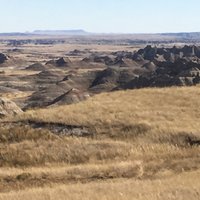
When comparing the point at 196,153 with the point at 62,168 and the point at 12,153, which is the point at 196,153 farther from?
the point at 12,153

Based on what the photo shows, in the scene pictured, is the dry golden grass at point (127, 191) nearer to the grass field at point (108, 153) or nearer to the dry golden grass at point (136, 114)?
the grass field at point (108, 153)

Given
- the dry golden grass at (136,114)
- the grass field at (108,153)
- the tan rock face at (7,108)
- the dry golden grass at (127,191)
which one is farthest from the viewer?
the tan rock face at (7,108)

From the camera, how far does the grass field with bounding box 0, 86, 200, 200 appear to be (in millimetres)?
15109

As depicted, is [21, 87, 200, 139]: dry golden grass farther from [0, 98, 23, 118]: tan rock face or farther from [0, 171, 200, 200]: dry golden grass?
[0, 171, 200, 200]: dry golden grass

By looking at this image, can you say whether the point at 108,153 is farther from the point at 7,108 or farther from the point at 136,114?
the point at 7,108

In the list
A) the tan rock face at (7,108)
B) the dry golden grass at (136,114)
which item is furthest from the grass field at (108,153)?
the tan rock face at (7,108)

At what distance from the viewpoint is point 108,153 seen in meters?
20.4

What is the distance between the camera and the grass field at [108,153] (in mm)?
15109

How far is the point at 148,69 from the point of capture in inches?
4006

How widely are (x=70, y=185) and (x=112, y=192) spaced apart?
2408 mm

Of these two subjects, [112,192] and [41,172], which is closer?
[112,192]

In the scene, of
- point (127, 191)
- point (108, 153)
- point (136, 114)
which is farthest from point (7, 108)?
point (127, 191)

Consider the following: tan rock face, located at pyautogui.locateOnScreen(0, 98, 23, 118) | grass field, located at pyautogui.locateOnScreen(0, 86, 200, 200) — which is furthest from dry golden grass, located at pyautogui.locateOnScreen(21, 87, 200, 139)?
tan rock face, located at pyautogui.locateOnScreen(0, 98, 23, 118)

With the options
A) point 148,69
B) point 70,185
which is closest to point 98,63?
point 148,69
